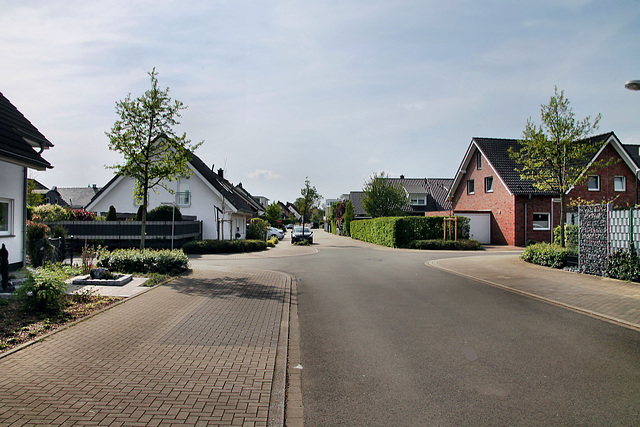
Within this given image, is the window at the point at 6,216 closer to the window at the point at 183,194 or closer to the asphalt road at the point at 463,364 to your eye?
the asphalt road at the point at 463,364

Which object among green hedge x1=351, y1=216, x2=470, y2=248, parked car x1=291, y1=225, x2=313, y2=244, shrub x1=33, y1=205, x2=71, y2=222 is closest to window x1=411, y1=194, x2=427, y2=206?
parked car x1=291, y1=225, x2=313, y2=244

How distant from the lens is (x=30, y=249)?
486 inches

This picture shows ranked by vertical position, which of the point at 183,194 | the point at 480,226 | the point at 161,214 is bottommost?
the point at 480,226

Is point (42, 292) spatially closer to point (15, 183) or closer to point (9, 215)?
point (9, 215)

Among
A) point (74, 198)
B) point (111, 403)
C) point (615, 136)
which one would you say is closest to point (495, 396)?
point (111, 403)

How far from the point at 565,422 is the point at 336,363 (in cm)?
251

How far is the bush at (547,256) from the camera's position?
49.8 ft

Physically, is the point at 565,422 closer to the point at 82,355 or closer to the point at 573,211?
the point at 82,355

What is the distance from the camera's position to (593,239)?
13352 millimetres

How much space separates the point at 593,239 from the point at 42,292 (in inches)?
570

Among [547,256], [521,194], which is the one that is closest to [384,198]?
[521,194]

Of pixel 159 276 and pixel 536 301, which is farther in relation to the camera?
pixel 159 276

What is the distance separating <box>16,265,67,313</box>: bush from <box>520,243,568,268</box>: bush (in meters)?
15.1

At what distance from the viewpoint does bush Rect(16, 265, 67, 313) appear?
7.12 meters
